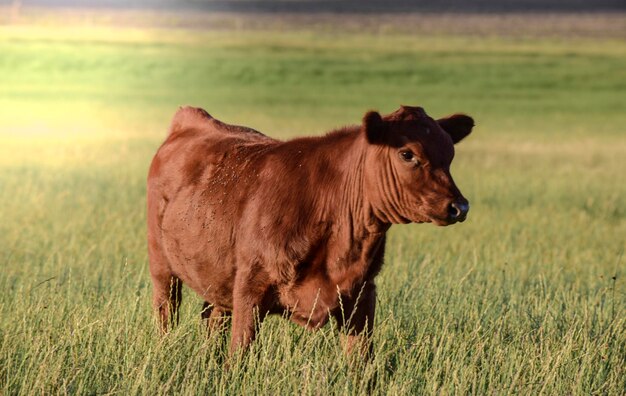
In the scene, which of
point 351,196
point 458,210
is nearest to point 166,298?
point 351,196

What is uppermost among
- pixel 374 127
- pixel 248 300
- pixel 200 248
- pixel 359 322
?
pixel 374 127

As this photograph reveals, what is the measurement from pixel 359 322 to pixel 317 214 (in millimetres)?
597

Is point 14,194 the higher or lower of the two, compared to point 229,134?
lower

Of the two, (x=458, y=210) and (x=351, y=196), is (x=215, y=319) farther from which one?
(x=458, y=210)

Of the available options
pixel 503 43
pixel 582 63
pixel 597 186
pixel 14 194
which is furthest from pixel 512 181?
pixel 503 43

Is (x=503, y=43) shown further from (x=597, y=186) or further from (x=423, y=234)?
(x=423, y=234)

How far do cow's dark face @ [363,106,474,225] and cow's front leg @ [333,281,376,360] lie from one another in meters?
0.47

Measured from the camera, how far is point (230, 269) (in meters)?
6.01

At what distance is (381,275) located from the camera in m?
8.23

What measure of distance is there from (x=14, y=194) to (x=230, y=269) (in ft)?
30.3

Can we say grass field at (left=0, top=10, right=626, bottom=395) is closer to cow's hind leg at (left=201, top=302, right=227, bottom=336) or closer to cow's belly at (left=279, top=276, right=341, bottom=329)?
cow's hind leg at (left=201, top=302, right=227, bottom=336)

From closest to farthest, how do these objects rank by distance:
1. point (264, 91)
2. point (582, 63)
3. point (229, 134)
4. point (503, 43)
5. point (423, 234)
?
point (229, 134), point (423, 234), point (264, 91), point (582, 63), point (503, 43)

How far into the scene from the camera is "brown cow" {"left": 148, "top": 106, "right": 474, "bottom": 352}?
17.7ft

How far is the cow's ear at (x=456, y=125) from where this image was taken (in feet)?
19.1
